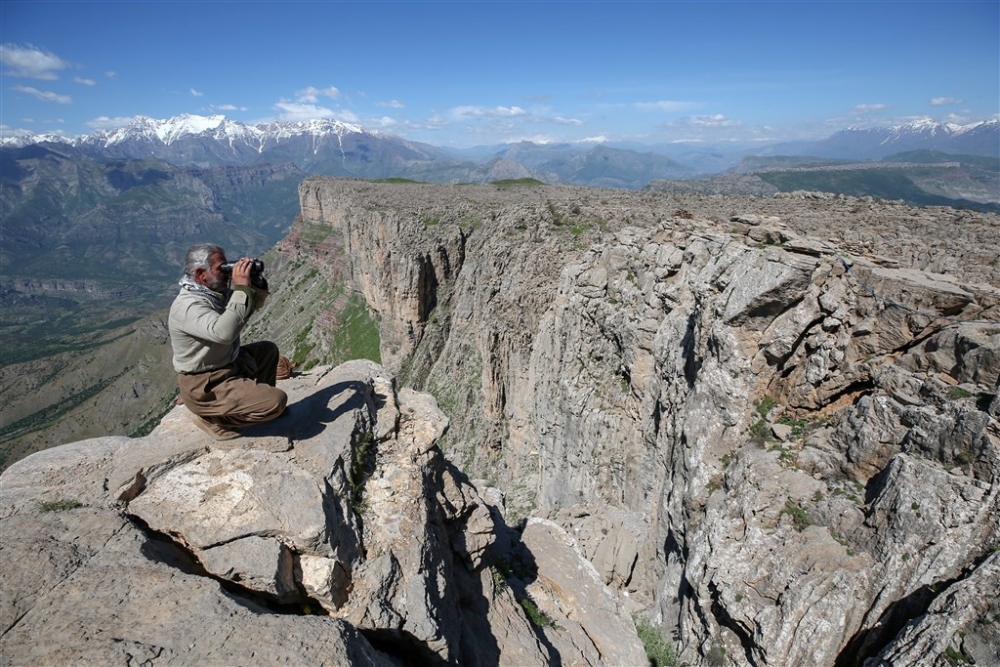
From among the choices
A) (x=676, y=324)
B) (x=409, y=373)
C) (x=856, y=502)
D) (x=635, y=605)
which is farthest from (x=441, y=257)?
(x=856, y=502)

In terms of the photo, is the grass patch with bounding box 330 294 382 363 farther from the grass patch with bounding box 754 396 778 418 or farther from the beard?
the beard

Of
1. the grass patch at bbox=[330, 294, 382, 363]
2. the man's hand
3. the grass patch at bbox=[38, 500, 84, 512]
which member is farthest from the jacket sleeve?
the grass patch at bbox=[330, 294, 382, 363]

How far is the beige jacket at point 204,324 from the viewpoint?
22.1ft

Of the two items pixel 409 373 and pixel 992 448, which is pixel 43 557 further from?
pixel 409 373

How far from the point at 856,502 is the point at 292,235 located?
120 metres

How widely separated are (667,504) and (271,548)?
14.4m

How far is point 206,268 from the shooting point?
7.14m

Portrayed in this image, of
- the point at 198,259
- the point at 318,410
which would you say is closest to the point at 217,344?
the point at 198,259

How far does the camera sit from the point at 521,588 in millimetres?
13547

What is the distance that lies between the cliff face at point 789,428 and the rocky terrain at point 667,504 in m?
0.06

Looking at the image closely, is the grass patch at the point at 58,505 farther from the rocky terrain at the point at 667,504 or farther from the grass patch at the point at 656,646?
the grass patch at the point at 656,646

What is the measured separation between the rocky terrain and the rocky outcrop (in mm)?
40

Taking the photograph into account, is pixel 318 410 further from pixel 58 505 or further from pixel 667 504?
pixel 667 504

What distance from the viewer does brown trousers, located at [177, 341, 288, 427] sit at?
297 inches
